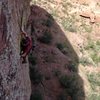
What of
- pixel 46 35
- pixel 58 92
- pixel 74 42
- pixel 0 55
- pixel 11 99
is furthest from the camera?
pixel 74 42

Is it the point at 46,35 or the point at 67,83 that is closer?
the point at 67,83

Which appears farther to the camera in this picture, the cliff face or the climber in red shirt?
the climber in red shirt

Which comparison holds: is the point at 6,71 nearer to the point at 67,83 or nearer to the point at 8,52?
the point at 8,52

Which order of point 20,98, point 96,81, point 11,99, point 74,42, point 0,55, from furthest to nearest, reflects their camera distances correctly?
point 74,42 → point 96,81 → point 20,98 → point 11,99 → point 0,55

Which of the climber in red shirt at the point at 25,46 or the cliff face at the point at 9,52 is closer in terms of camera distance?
the cliff face at the point at 9,52

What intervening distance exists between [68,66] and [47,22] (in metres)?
2.26

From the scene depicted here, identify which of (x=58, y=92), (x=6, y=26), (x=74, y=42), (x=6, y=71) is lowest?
(x=58, y=92)

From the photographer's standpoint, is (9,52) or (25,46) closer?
(9,52)

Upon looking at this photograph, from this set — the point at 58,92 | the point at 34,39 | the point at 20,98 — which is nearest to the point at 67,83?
the point at 58,92

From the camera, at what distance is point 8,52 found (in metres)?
5.75

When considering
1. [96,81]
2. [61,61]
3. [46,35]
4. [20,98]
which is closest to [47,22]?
[46,35]

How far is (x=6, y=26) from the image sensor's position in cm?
561

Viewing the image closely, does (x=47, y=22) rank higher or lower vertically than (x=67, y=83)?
higher

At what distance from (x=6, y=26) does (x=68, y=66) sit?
20.3 feet
